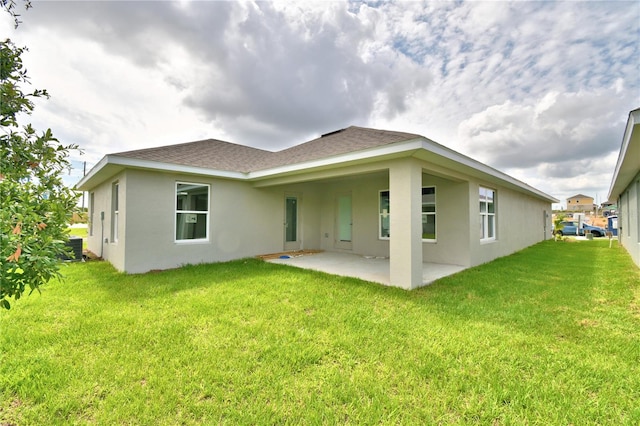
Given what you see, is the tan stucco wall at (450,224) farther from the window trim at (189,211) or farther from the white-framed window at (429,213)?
the window trim at (189,211)

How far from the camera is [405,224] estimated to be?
5395 millimetres

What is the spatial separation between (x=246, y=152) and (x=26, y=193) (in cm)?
991

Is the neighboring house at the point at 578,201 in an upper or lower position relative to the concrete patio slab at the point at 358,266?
upper

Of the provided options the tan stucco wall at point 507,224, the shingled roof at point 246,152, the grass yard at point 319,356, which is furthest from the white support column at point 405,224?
the tan stucco wall at point 507,224

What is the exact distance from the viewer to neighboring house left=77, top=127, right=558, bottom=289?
18.3ft

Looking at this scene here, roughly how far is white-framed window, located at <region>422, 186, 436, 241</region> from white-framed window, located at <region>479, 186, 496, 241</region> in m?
1.62

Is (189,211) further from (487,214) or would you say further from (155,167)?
(487,214)

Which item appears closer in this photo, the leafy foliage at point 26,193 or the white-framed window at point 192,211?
the leafy foliage at point 26,193

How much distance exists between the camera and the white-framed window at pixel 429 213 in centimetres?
859

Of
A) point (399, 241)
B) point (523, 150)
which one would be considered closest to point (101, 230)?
point (399, 241)

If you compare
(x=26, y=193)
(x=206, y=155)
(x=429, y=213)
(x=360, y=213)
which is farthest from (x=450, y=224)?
(x=26, y=193)

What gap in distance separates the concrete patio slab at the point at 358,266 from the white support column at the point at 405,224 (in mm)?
531

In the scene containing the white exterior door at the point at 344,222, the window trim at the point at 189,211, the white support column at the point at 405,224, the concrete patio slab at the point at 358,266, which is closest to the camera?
the white support column at the point at 405,224

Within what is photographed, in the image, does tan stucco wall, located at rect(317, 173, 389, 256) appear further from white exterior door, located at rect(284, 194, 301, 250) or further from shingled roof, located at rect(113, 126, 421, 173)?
shingled roof, located at rect(113, 126, 421, 173)
